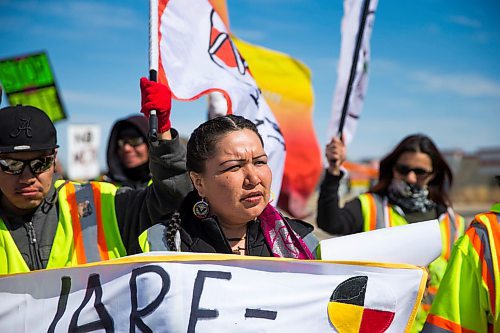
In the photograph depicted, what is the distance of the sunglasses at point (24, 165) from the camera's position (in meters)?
2.70

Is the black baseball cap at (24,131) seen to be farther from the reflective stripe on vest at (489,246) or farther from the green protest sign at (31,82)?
the green protest sign at (31,82)

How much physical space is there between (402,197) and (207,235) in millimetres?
2067

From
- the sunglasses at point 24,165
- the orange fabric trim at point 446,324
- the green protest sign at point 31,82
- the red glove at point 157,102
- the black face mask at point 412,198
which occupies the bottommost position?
the orange fabric trim at point 446,324

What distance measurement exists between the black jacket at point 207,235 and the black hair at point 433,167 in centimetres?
199

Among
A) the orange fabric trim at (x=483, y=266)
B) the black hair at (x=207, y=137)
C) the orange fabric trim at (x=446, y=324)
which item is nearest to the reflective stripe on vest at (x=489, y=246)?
the orange fabric trim at (x=483, y=266)

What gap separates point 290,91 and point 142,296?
10.3 ft

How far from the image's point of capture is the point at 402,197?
13.4ft

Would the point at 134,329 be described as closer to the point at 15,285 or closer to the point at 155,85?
the point at 15,285

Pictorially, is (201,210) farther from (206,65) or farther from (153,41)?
(206,65)

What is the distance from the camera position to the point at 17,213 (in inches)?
111

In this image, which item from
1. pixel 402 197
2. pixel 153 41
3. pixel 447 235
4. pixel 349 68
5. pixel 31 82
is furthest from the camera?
pixel 31 82

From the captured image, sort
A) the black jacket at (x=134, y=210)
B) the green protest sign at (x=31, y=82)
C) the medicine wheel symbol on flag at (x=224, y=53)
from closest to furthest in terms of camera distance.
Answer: the black jacket at (x=134, y=210) < the medicine wheel symbol on flag at (x=224, y=53) < the green protest sign at (x=31, y=82)

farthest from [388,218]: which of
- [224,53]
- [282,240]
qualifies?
[282,240]

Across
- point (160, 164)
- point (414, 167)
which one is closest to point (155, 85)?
point (160, 164)
